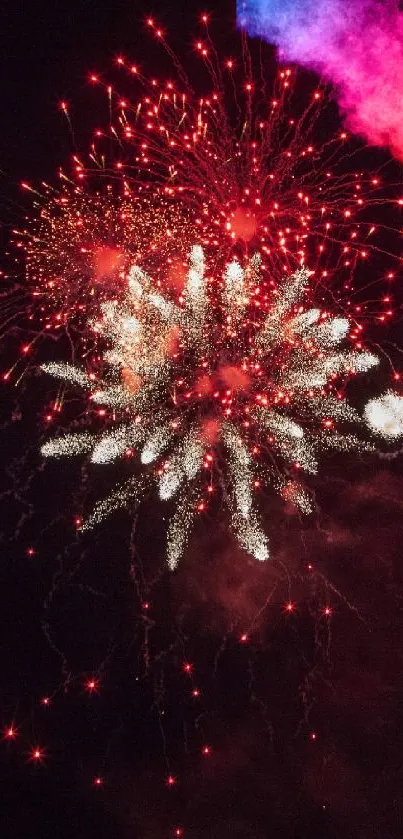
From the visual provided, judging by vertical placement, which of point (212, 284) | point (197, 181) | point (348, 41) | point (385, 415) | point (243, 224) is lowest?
point (385, 415)

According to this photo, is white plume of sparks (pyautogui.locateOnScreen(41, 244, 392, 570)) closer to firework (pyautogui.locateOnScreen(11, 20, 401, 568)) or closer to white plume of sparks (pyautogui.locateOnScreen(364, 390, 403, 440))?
firework (pyautogui.locateOnScreen(11, 20, 401, 568))

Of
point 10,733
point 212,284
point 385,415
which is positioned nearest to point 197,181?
point 212,284

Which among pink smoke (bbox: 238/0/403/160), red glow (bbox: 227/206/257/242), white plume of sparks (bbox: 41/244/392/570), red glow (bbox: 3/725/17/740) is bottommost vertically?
red glow (bbox: 3/725/17/740)

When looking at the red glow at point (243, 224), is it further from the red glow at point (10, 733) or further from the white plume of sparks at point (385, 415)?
the red glow at point (10, 733)

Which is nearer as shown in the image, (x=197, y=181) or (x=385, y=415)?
(x=197, y=181)

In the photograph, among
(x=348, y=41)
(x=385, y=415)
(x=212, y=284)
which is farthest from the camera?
(x=385, y=415)

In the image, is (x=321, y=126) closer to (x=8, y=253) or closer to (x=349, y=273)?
(x=349, y=273)

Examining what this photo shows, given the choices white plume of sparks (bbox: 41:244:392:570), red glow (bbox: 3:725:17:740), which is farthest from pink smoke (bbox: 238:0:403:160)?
red glow (bbox: 3:725:17:740)

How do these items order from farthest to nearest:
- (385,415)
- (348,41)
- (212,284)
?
(385,415) → (212,284) → (348,41)

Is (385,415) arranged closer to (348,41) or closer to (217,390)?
(217,390)

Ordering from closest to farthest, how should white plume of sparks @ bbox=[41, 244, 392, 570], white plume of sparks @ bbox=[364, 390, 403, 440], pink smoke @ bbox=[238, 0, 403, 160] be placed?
pink smoke @ bbox=[238, 0, 403, 160]
white plume of sparks @ bbox=[41, 244, 392, 570]
white plume of sparks @ bbox=[364, 390, 403, 440]
